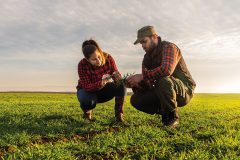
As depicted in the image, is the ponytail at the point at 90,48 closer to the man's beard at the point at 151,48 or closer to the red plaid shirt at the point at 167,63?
the man's beard at the point at 151,48

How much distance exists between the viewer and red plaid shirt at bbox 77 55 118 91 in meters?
9.08

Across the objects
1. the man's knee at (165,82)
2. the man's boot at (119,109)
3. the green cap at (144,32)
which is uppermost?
the green cap at (144,32)

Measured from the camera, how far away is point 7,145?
5848 mm

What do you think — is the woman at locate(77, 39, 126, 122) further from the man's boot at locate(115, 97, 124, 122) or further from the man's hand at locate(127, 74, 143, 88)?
the man's hand at locate(127, 74, 143, 88)

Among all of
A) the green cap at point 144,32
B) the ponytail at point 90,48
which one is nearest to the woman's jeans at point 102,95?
the ponytail at point 90,48

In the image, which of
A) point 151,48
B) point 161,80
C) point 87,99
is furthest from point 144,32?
point 87,99

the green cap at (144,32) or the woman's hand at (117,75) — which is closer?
the green cap at (144,32)

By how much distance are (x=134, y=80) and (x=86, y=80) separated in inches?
69.7

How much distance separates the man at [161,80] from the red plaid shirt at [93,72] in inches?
37.4

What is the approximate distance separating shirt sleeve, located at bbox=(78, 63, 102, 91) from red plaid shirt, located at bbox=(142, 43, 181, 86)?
1.92m

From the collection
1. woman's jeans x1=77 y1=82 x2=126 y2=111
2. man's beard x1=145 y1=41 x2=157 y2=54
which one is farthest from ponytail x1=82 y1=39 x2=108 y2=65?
man's beard x1=145 y1=41 x2=157 y2=54

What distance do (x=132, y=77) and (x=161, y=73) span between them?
0.87 m

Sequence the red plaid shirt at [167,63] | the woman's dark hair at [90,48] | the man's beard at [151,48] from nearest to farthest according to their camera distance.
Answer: the red plaid shirt at [167,63]
the man's beard at [151,48]
the woman's dark hair at [90,48]

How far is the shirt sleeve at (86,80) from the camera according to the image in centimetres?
910
